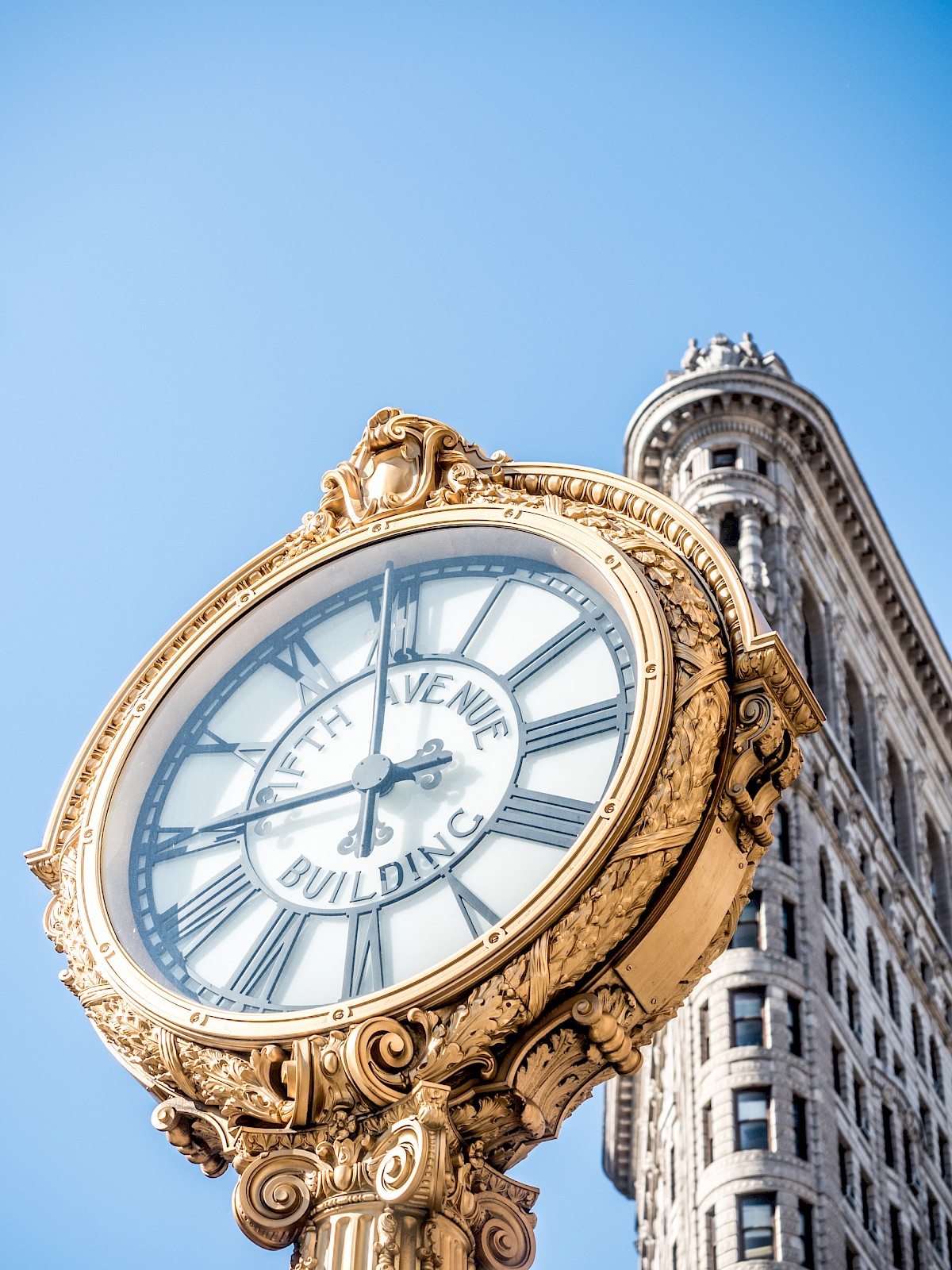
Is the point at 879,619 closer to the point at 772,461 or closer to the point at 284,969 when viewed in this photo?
the point at 772,461

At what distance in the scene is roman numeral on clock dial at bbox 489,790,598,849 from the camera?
4.07m

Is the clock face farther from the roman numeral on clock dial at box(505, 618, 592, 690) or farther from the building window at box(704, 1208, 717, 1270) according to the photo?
the building window at box(704, 1208, 717, 1270)

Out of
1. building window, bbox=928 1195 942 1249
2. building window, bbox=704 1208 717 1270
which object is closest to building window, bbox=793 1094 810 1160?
building window, bbox=704 1208 717 1270

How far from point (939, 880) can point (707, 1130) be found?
22.8 m

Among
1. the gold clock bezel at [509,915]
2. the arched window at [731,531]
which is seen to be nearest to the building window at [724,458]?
the arched window at [731,531]

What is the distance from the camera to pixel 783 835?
52.6m

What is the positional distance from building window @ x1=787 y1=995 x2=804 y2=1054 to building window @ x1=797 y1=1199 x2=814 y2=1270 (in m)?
3.89

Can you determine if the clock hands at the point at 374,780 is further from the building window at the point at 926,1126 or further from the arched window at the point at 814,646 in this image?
the arched window at the point at 814,646

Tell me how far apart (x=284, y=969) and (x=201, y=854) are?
1.49 ft

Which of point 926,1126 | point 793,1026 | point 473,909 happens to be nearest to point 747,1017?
point 793,1026

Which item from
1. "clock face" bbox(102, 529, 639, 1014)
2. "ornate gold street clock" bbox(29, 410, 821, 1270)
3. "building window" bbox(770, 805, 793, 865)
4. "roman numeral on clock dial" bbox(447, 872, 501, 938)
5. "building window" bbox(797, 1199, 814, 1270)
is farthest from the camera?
"building window" bbox(770, 805, 793, 865)

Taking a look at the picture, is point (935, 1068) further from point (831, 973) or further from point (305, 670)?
point (305, 670)

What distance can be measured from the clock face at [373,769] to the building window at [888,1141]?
48.6m

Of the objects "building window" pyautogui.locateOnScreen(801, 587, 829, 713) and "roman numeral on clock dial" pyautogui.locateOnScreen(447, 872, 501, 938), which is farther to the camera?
"building window" pyautogui.locateOnScreen(801, 587, 829, 713)
